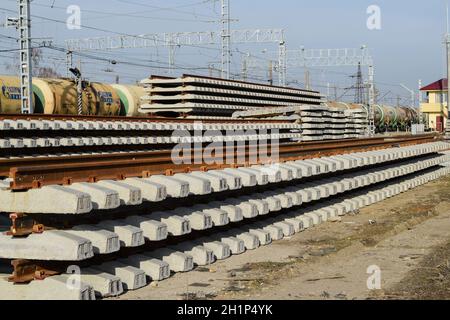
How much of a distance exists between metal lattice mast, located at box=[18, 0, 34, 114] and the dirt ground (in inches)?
451

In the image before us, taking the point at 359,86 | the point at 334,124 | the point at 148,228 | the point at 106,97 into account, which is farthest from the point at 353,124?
the point at 359,86

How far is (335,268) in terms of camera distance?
8.59 metres

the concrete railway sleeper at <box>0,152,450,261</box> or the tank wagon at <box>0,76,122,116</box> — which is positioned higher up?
the tank wagon at <box>0,76,122,116</box>

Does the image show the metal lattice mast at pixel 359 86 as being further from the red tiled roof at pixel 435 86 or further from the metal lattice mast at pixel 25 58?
the metal lattice mast at pixel 25 58

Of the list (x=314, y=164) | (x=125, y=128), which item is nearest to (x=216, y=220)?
(x=314, y=164)

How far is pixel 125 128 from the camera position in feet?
54.3

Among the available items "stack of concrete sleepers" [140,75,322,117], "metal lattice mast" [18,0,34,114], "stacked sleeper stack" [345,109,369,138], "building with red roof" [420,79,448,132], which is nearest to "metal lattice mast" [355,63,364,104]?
"building with red roof" [420,79,448,132]

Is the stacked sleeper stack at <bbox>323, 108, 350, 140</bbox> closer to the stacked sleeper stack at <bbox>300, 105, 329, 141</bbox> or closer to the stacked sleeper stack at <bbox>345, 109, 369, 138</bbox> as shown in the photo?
the stacked sleeper stack at <bbox>300, 105, 329, 141</bbox>

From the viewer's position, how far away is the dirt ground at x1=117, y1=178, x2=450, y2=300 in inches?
282

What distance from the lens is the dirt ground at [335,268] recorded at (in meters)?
7.16

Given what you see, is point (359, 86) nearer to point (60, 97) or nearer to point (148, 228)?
point (60, 97)

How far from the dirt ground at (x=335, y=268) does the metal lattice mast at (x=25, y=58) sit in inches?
451

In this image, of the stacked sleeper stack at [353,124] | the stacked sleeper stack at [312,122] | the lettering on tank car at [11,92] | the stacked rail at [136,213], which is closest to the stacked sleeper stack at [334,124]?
the stacked sleeper stack at [312,122]

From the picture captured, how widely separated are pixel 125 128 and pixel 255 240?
24.2 feet
